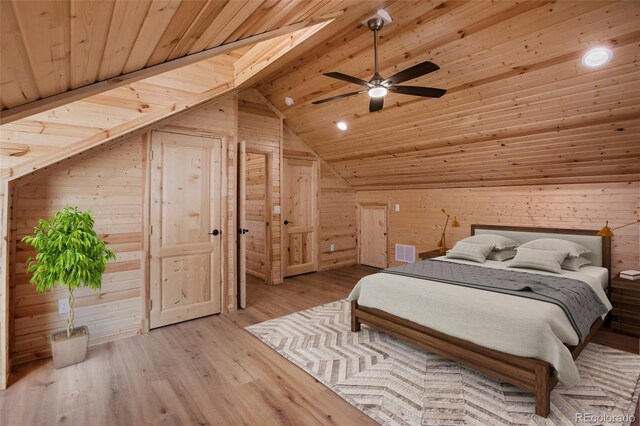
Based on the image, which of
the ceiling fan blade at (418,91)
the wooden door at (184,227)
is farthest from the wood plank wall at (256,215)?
the ceiling fan blade at (418,91)

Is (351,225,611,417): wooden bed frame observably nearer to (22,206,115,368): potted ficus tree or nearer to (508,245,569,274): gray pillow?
(508,245,569,274): gray pillow

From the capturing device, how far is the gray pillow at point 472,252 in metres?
4.05

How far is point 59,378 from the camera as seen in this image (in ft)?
8.40

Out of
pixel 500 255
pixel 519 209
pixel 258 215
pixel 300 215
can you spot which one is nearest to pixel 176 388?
pixel 258 215

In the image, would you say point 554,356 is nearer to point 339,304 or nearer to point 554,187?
point 339,304

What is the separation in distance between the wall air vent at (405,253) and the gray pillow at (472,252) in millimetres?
1601

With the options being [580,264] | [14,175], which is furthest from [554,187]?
[14,175]

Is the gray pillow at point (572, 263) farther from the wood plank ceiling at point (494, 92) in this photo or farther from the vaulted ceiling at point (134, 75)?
the vaulted ceiling at point (134, 75)

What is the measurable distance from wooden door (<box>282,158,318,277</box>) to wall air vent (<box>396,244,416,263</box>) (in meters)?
1.57

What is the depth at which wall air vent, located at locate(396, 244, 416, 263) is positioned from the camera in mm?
5898

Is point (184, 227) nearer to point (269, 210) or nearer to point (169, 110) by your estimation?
point (169, 110)

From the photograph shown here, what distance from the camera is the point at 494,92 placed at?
3260mm

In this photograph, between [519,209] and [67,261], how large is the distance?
530 centimetres

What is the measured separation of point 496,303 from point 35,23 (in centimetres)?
291
